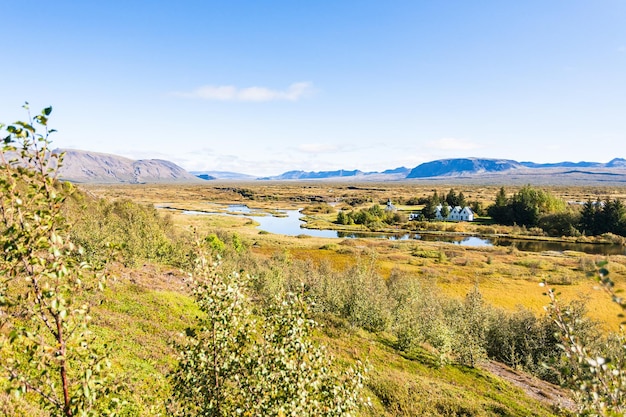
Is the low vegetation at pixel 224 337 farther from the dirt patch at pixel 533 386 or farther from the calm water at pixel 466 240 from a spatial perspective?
the calm water at pixel 466 240

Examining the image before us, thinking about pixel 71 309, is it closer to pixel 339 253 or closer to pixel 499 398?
pixel 499 398

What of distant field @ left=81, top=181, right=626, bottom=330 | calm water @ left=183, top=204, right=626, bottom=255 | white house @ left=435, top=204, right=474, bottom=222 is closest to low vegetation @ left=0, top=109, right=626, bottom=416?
distant field @ left=81, top=181, right=626, bottom=330

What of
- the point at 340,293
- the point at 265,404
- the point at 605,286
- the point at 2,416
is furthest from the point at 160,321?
the point at 605,286

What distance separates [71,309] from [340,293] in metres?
31.0

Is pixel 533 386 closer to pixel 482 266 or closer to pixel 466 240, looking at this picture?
pixel 482 266

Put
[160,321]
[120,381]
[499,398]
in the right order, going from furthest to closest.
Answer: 1. [160,321]
2. [499,398]
3. [120,381]

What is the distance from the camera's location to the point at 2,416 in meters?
8.59

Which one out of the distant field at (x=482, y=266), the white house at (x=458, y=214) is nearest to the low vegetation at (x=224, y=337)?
the distant field at (x=482, y=266)

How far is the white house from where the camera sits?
151 m

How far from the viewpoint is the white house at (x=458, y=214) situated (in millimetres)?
151000

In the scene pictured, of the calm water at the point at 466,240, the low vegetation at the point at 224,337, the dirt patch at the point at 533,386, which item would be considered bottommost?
the calm water at the point at 466,240

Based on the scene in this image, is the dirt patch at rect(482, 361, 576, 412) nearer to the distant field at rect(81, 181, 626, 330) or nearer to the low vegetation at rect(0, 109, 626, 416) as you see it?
the low vegetation at rect(0, 109, 626, 416)

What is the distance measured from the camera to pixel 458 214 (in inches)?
6029

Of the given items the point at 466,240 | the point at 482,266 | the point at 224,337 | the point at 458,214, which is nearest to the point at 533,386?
the point at 224,337
